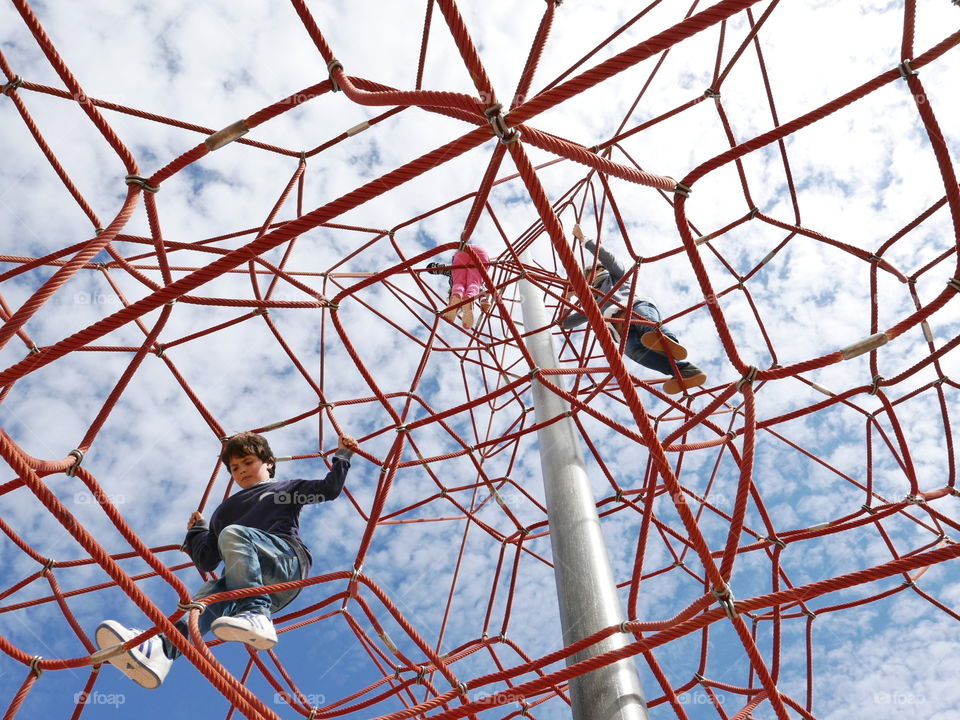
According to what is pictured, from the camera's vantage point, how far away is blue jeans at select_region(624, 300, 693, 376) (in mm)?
8208

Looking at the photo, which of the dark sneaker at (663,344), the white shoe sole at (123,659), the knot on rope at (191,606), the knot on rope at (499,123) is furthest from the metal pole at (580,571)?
the knot on rope at (499,123)

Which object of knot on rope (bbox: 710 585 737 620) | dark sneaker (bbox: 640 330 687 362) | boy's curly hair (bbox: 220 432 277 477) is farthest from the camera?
dark sneaker (bbox: 640 330 687 362)

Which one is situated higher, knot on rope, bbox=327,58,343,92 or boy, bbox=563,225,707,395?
boy, bbox=563,225,707,395

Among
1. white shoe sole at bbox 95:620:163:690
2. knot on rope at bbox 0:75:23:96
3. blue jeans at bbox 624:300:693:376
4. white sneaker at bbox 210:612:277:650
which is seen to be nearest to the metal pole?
blue jeans at bbox 624:300:693:376

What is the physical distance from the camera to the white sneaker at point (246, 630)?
415 cm

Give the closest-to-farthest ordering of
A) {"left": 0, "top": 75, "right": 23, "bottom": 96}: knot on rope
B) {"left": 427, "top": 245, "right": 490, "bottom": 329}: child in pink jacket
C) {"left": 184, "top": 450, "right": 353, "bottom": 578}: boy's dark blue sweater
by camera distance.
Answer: {"left": 184, "top": 450, "right": 353, "bottom": 578}: boy's dark blue sweater → {"left": 0, "top": 75, "right": 23, "bottom": 96}: knot on rope → {"left": 427, "top": 245, "right": 490, "bottom": 329}: child in pink jacket

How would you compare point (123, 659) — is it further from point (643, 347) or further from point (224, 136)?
point (643, 347)

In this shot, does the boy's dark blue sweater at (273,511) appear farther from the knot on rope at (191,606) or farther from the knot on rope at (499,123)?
the knot on rope at (499,123)

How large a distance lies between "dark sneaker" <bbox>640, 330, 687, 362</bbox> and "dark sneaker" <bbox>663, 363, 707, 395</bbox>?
0.14 meters

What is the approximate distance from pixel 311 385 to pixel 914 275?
604 cm

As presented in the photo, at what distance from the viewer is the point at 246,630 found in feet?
13.7

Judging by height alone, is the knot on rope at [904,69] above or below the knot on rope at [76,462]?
above

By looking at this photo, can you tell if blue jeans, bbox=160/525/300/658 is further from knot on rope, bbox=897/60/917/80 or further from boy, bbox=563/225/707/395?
knot on rope, bbox=897/60/917/80

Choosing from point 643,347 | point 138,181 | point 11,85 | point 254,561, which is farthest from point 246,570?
point 643,347
